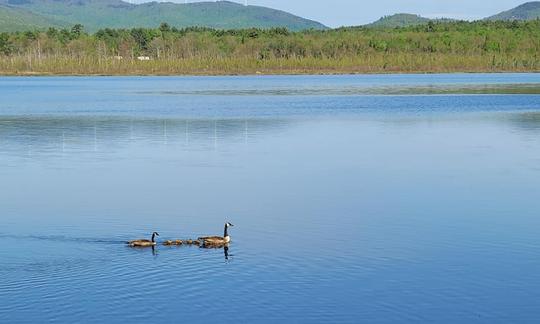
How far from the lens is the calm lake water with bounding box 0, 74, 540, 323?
12.3m

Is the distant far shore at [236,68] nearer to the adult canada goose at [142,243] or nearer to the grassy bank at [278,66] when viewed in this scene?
the grassy bank at [278,66]

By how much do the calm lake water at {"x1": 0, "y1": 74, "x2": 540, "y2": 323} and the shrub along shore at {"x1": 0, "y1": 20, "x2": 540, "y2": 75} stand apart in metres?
83.1

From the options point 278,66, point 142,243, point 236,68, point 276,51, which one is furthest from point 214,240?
point 276,51

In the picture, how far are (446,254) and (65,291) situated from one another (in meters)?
5.70

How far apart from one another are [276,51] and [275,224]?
11222cm

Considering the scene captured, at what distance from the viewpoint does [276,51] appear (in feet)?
420

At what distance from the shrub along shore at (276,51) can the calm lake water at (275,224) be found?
272 feet

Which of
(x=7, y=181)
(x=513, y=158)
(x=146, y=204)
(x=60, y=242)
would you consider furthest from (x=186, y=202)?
(x=513, y=158)

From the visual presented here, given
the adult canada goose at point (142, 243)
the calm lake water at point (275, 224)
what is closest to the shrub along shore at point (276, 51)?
the calm lake water at point (275, 224)

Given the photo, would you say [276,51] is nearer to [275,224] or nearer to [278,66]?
[278,66]

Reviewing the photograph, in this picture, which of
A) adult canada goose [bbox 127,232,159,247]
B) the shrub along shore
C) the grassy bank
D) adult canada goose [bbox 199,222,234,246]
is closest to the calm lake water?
adult canada goose [bbox 127,232,159,247]

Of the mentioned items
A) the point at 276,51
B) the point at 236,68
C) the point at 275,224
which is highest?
the point at 276,51

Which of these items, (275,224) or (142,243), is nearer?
(142,243)

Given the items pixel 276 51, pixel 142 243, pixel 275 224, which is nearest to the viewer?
pixel 142 243
